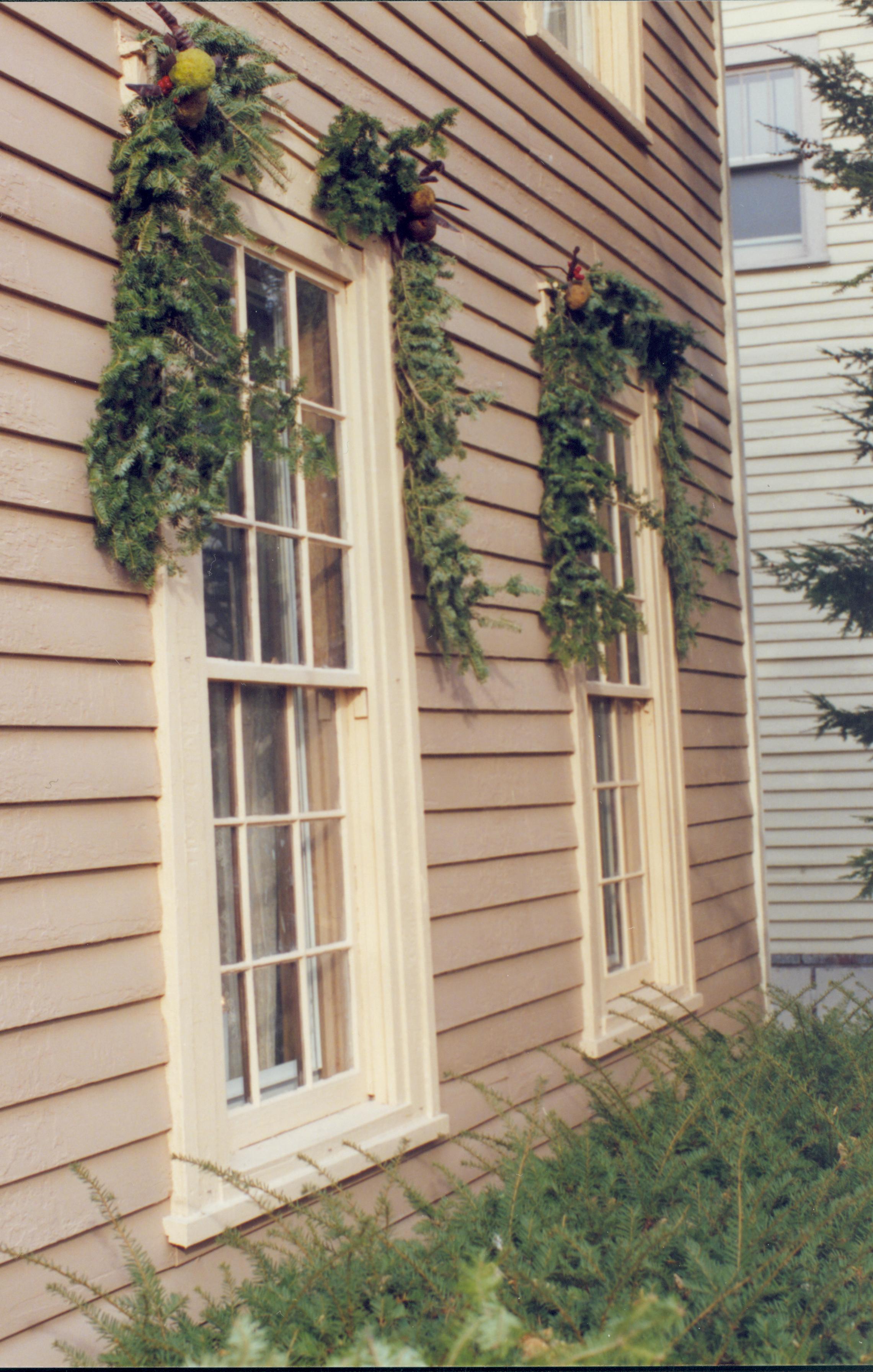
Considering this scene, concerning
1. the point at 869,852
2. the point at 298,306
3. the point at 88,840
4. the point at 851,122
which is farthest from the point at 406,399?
the point at 851,122

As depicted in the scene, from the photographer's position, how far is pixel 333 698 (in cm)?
353

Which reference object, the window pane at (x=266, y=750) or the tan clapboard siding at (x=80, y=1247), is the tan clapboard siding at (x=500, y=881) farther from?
the tan clapboard siding at (x=80, y=1247)

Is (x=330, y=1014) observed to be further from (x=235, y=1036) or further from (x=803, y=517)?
(x=803, y=517)

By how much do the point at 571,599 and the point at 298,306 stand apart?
160 centimetres

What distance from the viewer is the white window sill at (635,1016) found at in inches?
182

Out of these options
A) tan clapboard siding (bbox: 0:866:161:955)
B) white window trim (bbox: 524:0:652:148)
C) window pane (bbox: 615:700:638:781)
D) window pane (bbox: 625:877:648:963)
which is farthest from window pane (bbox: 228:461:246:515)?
window pane (bbox: 625:877:648:963)

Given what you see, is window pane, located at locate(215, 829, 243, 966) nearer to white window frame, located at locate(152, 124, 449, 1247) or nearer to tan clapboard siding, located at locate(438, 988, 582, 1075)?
white window frame, located at locate(152, 124, 449, 1247)

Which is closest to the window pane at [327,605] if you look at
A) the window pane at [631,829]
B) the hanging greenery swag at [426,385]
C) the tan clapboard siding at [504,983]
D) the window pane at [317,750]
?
the window pane at [317,750]

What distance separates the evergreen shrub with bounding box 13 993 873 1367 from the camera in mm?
2201

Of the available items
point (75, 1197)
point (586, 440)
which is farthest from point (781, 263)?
point (75, 1197)

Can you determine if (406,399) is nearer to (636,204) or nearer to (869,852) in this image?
(636,204)

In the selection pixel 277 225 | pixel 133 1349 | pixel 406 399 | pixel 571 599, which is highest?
pixel 277 225

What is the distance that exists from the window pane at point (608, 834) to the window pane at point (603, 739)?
0.08 metres

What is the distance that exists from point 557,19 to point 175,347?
13.3ft
